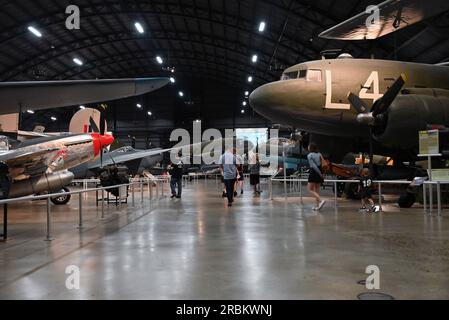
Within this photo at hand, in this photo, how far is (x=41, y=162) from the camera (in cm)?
1154

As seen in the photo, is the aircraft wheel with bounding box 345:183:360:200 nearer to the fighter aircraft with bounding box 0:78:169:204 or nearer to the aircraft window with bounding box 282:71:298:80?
the aircraft window with bounding box 282:71:298:80

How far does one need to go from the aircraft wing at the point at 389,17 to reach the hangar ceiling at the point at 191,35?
7.37 metres

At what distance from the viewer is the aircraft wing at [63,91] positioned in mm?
7699

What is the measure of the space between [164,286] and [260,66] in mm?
43360

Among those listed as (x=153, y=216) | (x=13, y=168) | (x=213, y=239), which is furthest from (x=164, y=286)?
(x=13, y=168)

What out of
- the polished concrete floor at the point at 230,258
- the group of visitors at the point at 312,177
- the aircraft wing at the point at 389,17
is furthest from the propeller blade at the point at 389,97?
the aircraft wing at the point at 389,17

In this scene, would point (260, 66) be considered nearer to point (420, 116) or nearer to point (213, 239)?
point (420, 116)

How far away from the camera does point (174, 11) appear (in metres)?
34.1

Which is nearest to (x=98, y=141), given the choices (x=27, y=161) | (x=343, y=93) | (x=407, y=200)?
(x=27, y=161)

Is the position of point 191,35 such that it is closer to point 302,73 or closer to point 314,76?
point 302,73

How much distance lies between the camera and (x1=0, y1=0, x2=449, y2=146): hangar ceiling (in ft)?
88.4

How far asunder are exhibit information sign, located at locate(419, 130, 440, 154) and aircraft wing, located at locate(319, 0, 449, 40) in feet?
16.5

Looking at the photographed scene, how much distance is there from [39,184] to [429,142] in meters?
10.5
